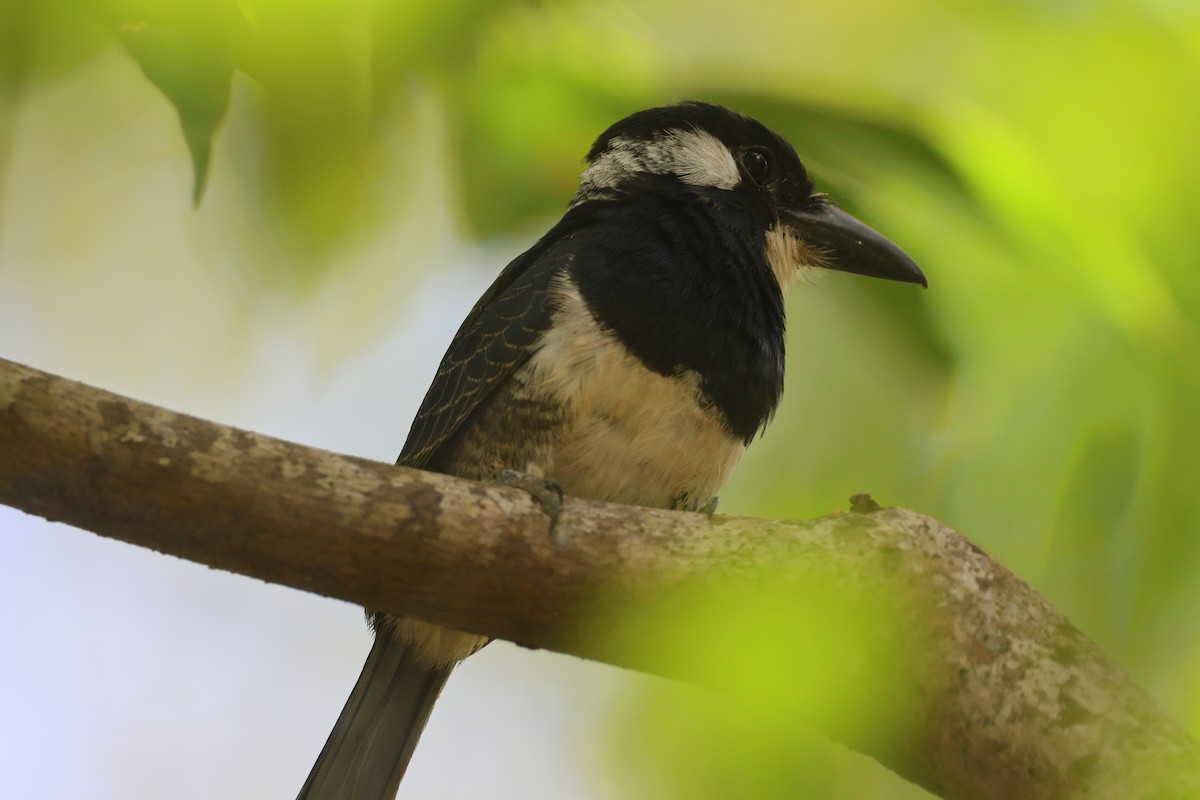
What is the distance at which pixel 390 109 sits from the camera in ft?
5.09

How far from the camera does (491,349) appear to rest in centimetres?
263

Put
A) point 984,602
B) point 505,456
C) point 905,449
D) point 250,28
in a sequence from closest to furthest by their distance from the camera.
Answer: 1. point 250,28
2. point 984,602
3. point 905,449
4. point 505,456

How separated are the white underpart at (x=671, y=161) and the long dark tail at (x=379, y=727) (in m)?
1.19

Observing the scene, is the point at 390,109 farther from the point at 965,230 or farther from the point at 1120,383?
the point at 1120,383

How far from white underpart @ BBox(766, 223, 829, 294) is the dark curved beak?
13 millimetres

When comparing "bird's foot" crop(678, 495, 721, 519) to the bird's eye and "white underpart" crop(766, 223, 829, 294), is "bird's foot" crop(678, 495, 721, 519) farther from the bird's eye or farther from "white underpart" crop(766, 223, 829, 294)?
the bird's eye

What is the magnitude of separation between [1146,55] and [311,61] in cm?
112

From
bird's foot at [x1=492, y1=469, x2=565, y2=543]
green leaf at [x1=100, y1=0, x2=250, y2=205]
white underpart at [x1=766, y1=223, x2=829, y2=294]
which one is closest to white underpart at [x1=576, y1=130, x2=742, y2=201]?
white underpart at [x1=766, y1=223, x2=829, y2=294]

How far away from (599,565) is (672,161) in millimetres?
1446

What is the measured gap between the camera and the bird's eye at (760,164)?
3.04 m

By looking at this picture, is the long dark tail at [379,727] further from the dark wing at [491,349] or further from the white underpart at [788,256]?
the white underpart at [788,256]

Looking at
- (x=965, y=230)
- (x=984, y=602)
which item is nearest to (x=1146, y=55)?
(x=965, y=230)

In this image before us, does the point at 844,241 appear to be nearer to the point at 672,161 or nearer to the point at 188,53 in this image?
the point at 672,161

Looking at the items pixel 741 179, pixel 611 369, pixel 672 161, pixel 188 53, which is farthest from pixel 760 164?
pixel 188 53
